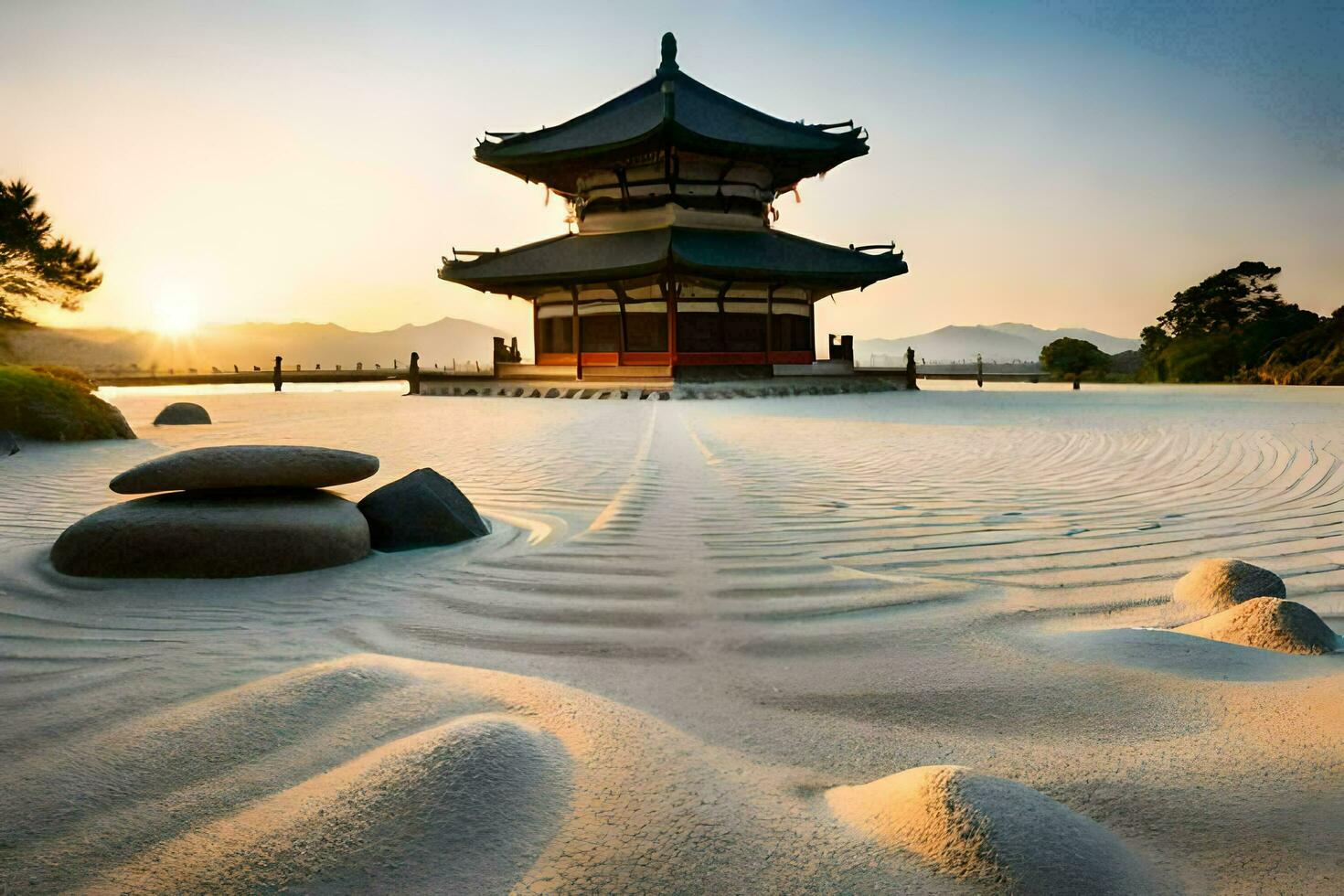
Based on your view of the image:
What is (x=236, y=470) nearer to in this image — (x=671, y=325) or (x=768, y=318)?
(x=671, y=325)

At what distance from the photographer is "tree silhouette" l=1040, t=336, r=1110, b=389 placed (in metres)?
29.1

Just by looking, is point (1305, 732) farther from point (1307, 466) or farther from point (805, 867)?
point (1307, 466)

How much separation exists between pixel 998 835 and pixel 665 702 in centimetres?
95

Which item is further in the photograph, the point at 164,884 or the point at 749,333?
the point at 749,333

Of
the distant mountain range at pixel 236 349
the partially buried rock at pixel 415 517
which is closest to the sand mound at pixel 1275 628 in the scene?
the partially buried rock at pixel 415 517

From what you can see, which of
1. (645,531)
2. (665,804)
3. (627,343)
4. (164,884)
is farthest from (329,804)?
(627,343)

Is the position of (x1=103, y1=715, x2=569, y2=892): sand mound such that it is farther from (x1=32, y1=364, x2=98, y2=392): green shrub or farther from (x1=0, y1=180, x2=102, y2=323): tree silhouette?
(x1=0, y1=180, x2=102, y2=323): tree silhouette

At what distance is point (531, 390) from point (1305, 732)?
20656mm

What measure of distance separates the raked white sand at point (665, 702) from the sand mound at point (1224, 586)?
129 mm

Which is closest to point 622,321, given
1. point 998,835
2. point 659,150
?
point 659,150

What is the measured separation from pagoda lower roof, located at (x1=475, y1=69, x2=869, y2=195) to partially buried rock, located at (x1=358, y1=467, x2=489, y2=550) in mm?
17281

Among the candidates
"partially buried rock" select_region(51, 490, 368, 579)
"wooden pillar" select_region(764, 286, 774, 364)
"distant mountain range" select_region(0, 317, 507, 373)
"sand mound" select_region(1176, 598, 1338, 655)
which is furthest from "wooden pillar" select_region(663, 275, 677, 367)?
"distant mountain range" select_region(0, 317, 507, 373)

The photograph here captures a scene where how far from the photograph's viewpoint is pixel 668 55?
25.0 metres

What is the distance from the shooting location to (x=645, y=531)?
4.15 m
